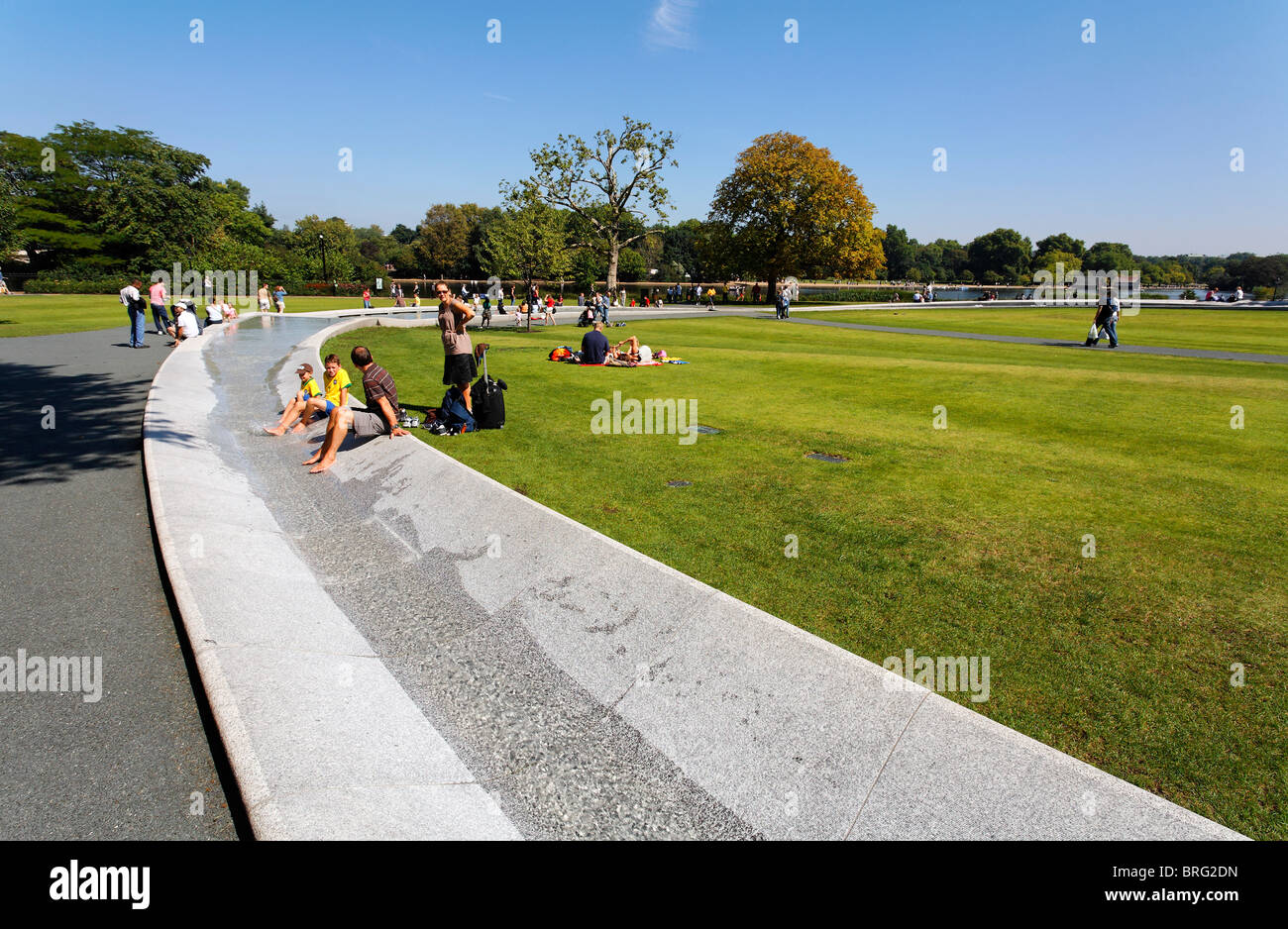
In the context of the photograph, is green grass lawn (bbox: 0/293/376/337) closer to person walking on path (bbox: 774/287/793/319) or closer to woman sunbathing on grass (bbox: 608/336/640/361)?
woman sunbathing on grass (bbox: 608/336/640/361)

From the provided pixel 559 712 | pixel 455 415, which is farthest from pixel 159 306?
pixel 559 712

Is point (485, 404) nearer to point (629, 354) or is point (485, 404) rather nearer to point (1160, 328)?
point (629, 354)

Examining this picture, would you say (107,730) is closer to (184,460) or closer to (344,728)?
(344,728)

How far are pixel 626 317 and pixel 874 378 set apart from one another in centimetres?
2636

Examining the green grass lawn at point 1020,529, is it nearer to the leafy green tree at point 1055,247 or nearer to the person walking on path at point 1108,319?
the person walking on path at point 1108,319

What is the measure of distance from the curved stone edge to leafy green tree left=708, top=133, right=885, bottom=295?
65.9m

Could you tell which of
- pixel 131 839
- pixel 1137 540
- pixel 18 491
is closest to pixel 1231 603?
pixel 1137 540

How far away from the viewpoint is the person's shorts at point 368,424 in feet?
35.8

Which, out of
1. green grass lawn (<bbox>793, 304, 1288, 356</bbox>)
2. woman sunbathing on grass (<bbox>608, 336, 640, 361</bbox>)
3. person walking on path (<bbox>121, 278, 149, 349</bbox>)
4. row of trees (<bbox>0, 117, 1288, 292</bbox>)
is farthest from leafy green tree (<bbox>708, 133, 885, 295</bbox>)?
person walking on path (<bbox>121, 278, 149, 349</bbox>)

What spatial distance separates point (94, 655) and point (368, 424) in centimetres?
615

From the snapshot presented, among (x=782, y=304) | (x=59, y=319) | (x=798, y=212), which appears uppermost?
(x=798, y=212)

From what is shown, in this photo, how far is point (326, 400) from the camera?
1207 cm

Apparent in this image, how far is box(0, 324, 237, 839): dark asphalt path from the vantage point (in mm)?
3775

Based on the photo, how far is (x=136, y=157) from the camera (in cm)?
9025
